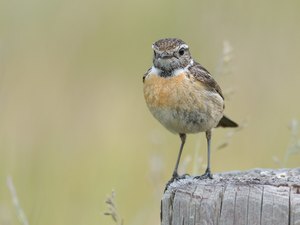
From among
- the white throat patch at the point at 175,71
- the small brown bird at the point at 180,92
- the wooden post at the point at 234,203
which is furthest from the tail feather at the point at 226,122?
the wooden post at the point at 234,203

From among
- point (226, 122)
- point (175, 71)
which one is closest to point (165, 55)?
point (175, 71)

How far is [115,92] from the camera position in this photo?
998cm

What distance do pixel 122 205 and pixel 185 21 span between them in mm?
2865

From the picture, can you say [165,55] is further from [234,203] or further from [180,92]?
[234,203]

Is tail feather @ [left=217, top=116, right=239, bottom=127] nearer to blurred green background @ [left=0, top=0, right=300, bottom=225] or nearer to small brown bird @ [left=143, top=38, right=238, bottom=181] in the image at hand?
small brown bird @ [left=143, top=38, right=238, bottom=181]

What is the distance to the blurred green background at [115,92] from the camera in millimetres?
8227

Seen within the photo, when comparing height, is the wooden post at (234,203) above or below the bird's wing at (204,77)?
below

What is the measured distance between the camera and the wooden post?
14.0 ft

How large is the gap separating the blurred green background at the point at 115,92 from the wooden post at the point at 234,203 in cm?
277

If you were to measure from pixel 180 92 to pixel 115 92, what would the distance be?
12.7ft

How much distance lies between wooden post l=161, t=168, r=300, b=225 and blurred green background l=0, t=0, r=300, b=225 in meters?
2.77

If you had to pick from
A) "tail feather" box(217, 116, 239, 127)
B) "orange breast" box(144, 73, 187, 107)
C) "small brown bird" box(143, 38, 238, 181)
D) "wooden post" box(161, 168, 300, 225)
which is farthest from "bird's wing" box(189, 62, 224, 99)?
"wooden post" box(161, 168, 300, 225)

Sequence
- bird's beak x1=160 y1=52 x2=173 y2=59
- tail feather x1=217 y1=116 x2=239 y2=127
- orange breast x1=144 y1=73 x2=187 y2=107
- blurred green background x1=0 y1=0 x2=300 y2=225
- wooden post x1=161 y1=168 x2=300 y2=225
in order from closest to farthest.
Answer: wooden post x1=161 y1=168 x2=300 y2=225
orange breast x1=144 y1=73 x2=187 y2=107
bird's beak x1=160 y1=52 x2=173 y2=59
tail feather x1=217 y1=116 x2=239 y2=127
blurred green background x1=0 y1=0 x2=300 y2=225

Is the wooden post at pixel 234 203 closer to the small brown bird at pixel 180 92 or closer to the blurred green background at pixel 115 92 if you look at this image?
the small brown bird at pixel 180 92
